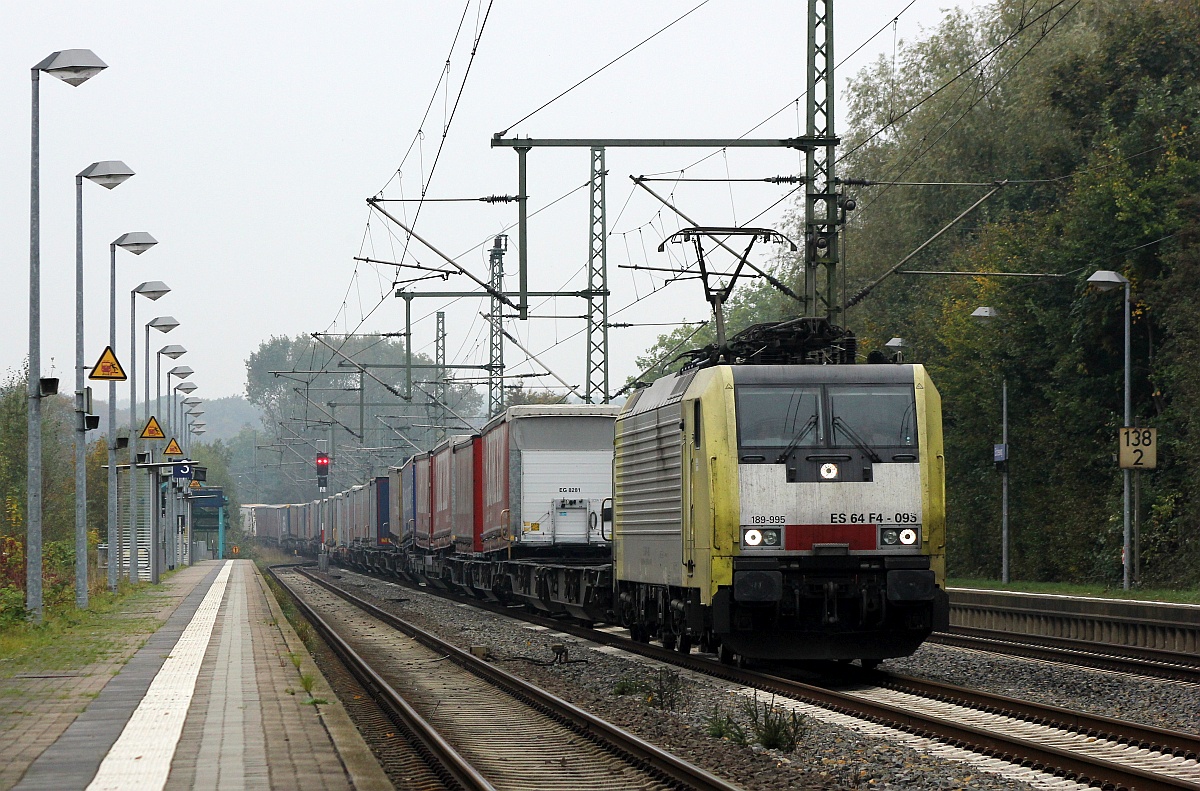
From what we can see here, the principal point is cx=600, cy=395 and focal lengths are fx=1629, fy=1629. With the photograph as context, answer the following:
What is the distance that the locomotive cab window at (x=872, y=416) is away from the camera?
15555 millimetres

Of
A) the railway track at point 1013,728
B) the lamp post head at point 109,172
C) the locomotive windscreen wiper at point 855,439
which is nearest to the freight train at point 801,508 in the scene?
the locomotive windscreen wiper at point 855,439

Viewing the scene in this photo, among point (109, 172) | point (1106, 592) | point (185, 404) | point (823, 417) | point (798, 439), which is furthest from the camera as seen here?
point (185, 404)

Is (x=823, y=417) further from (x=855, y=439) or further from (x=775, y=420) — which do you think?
(x=775, y=420)

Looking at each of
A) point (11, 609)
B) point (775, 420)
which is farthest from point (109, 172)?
point (775, 420)

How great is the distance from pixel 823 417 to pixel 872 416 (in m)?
0.48

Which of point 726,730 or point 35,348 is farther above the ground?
point 35,348

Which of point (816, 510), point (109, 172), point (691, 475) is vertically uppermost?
point (109, 172)

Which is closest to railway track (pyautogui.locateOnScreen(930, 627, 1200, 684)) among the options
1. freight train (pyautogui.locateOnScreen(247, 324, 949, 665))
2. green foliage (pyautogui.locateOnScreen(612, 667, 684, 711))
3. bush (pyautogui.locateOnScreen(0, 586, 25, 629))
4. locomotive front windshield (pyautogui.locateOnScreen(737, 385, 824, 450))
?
freight train (pyautogui.locateOnScreen(247, 324, 949, 665))

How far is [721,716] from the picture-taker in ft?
43.3

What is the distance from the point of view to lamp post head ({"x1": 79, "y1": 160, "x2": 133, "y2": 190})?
26.7m

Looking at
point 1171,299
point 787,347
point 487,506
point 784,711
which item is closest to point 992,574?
point 1171,299

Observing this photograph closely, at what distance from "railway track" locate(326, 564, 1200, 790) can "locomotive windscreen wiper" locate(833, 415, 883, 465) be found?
2.14 metres

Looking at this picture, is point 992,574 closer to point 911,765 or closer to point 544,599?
point 544,599

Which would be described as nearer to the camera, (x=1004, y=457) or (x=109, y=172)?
(x=109, y=172)
